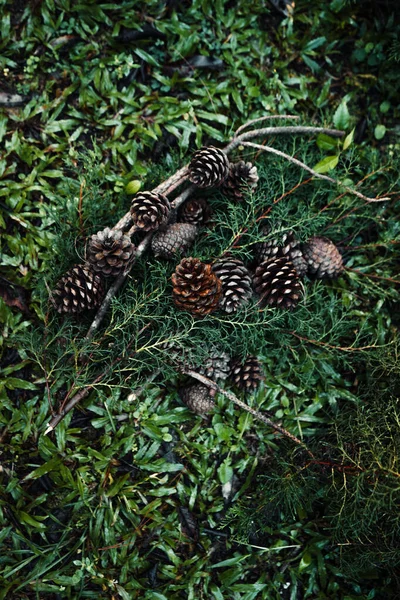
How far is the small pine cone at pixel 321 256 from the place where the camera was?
2359 millimetres

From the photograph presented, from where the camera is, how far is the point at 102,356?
216 cm

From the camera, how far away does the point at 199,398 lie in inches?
90.7

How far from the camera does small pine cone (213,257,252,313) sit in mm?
2139

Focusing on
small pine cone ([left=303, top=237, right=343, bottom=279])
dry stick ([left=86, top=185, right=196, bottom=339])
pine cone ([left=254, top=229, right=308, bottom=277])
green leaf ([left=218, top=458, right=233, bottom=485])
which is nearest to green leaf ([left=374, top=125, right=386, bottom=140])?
small pine cone ([left=303, top=237, right=343, bottom=279])

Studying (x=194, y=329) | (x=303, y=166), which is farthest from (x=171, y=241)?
(x=303, y=166)

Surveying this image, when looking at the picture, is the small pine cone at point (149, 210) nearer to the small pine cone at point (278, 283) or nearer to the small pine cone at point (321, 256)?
the small pine cone at point (278, 283)

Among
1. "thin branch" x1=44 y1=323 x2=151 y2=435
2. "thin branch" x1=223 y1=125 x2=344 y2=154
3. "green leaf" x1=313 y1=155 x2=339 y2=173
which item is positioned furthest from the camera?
"green leaf" x1=313 y1=155 x2=339 y2=173

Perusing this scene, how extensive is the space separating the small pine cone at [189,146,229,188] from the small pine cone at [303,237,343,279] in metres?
0.51

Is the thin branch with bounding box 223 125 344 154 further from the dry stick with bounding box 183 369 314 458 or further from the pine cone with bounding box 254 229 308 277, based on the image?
the dry stick with bounding box 183 369 314 458

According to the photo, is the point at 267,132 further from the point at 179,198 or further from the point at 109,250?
the point at 109,250

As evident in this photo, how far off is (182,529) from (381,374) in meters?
1.11

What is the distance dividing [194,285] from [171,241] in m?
0.26

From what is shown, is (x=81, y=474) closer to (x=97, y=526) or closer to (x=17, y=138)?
(x=97, y=526)

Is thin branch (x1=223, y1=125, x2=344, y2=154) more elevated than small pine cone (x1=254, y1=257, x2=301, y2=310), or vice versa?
thin branch (x1=223, y1=125, x2=344, y2=154)
